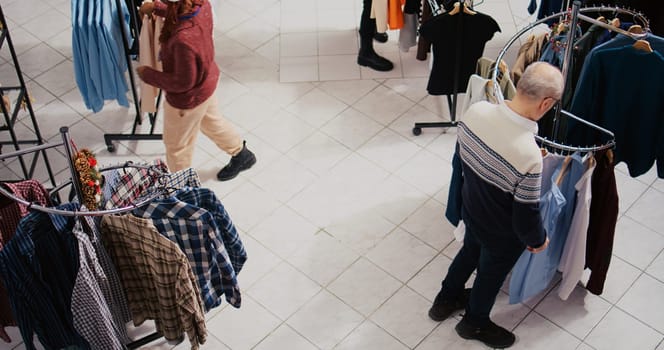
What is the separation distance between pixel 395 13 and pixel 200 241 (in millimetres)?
2690

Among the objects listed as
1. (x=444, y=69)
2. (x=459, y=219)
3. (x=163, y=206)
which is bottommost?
(x=459, y=219)

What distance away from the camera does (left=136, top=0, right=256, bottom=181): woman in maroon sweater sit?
172 inches

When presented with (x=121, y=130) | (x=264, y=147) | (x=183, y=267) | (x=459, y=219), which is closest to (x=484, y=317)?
(x=459, y=219)

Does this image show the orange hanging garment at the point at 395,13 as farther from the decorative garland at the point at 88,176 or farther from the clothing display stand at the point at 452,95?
the decorative garland at the point at 88,176

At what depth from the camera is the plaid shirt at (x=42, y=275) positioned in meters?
3.38

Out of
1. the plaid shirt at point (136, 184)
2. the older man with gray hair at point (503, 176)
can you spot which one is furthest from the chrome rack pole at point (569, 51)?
the plaid shirt at point (136, 184)

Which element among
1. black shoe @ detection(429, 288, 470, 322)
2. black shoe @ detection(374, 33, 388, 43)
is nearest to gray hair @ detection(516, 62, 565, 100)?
black shoe @ detection(429, 288, 470, 322)

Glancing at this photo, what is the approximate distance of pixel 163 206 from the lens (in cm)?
Answer: 347

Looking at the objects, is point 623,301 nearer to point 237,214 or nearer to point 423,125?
point 423,125

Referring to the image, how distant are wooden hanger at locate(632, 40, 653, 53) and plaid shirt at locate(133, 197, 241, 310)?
2.20 m

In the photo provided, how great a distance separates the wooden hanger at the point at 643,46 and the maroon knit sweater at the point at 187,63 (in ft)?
7.39

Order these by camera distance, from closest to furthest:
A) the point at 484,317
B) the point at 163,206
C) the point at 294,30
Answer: the point at 163,206
the point at 484,317
the point at 294,30

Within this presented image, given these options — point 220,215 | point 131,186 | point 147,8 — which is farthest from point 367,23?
point 131,186

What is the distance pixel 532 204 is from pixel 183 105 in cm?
219
